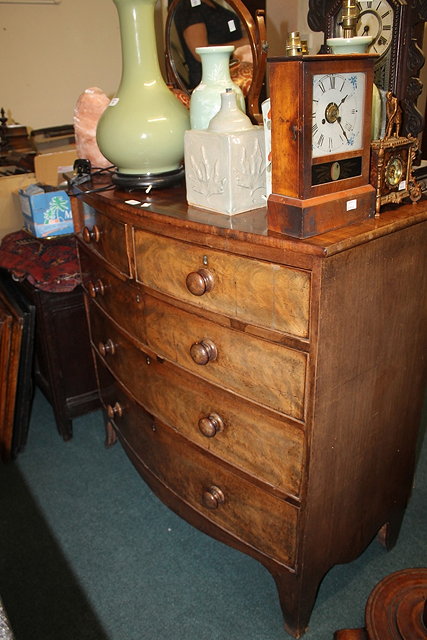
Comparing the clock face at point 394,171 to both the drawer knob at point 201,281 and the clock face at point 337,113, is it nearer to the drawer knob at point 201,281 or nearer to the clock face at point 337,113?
the clock face at point 337,113

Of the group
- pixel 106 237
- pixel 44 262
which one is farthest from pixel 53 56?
pixel 106 237

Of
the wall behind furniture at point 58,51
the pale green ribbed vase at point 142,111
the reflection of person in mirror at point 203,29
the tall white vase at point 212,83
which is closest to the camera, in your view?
the tall white vase at point 212,83

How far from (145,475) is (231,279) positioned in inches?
35.3

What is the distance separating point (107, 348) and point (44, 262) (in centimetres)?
53

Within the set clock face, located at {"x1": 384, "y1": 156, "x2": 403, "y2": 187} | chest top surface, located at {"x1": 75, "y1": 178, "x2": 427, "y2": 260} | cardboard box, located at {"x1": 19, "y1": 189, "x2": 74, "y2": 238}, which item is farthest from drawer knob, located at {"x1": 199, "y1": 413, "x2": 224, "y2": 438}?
cardboard box, located at {"x1": 19, "y1": 189, "x2": 74, "y2": 238}

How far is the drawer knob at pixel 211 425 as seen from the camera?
1.31 meters

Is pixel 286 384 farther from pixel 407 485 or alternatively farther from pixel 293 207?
pixel 407 485

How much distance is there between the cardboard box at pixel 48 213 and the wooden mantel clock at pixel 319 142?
134cm

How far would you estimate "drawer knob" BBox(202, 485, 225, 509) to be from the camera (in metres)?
1.41

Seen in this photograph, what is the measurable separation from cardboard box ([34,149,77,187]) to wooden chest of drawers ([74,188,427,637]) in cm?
88

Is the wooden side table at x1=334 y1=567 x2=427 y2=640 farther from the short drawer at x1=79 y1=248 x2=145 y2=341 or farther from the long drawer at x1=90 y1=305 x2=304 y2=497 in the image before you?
the short drawer at x1=79 y1=248 x2=145 y2=341

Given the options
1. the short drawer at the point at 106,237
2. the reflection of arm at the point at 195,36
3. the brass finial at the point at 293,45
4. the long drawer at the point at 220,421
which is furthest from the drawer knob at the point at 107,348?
the brass finial at the point at 293,45

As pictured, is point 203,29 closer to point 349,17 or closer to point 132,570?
point 349,17

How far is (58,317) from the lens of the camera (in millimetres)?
2100
